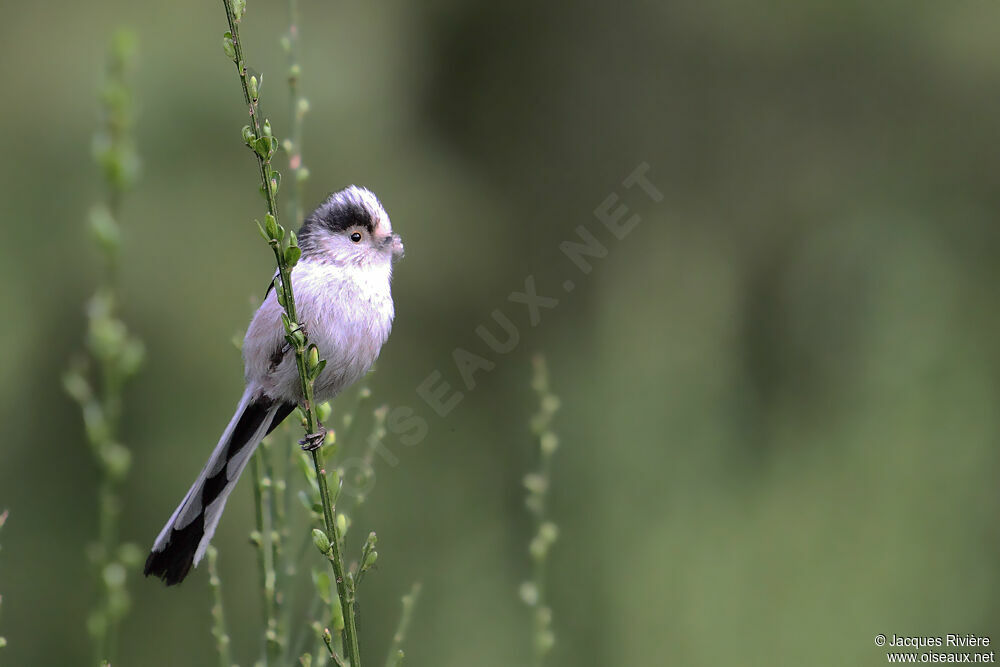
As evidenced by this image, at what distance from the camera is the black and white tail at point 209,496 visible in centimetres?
186

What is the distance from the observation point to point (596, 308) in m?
5.48

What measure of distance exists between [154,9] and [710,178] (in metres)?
3.15

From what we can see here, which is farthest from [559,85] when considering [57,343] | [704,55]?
[57,343]

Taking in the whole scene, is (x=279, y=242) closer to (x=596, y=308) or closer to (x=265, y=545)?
(x=265, y=545)

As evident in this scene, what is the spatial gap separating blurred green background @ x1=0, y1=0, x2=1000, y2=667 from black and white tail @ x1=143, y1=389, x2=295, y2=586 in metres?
2.11

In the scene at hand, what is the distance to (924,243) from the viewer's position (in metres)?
4.78

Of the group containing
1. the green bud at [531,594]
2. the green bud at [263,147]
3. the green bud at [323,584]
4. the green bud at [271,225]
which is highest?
the green bud at [263,147]

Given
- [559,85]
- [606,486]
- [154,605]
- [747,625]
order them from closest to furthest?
1. [747,625]
2. [606,486]
3. [154,605]
4. [559,85]

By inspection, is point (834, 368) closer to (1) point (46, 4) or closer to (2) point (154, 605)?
Result: (2) point (154, 605)

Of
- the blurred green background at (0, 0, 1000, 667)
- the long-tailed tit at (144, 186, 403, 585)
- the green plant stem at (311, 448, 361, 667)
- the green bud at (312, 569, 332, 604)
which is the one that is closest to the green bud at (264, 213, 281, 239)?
the green plant stem at (311, 448, 361, 667)

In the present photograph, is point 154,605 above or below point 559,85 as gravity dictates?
below

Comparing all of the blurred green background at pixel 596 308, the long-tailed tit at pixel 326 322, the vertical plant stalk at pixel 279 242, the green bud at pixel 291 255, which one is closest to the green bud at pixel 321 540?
the vertical plant stalk at pixel 279 242

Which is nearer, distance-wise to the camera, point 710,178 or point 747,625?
point 747,625

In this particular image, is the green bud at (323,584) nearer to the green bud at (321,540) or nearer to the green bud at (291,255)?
the green bud at (321,540)
